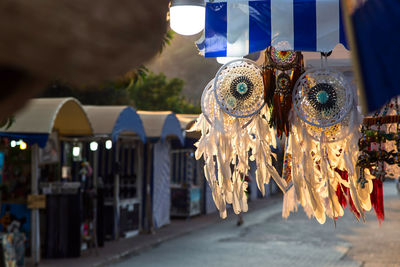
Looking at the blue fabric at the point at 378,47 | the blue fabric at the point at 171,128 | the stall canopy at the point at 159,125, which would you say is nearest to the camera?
the blue fabric at the point at 378,47

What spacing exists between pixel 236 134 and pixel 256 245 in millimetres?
11158

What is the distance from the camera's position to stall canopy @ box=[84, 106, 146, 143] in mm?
13109

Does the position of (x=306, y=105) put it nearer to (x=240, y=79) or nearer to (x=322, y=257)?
(x=240, y=79)

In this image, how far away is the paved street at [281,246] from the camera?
12.2m

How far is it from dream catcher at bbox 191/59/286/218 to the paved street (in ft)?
27.3

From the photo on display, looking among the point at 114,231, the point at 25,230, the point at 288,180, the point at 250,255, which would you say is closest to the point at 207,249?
the point at 250,255

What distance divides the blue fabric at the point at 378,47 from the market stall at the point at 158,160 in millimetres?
13752

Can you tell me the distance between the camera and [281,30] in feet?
11.7

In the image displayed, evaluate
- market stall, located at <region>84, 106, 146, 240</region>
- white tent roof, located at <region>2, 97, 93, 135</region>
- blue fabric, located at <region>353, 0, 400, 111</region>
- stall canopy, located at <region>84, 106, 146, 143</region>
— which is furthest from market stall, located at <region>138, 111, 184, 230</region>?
blue fabric, located at <region>353, 0, 400, 111</region>

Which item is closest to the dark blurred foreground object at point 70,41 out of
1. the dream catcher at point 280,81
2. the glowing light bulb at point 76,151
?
the dream catcher at point 280,81

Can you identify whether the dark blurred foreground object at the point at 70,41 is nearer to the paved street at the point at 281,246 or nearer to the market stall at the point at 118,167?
the paved street at the point at 281,246

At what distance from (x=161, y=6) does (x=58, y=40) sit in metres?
0.18

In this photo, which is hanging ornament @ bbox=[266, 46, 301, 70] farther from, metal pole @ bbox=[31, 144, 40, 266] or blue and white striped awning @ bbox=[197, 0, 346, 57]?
metal pole @ bbox=[31, 144, 40, 266]

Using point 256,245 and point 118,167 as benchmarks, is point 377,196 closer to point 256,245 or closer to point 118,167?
point 256,245
